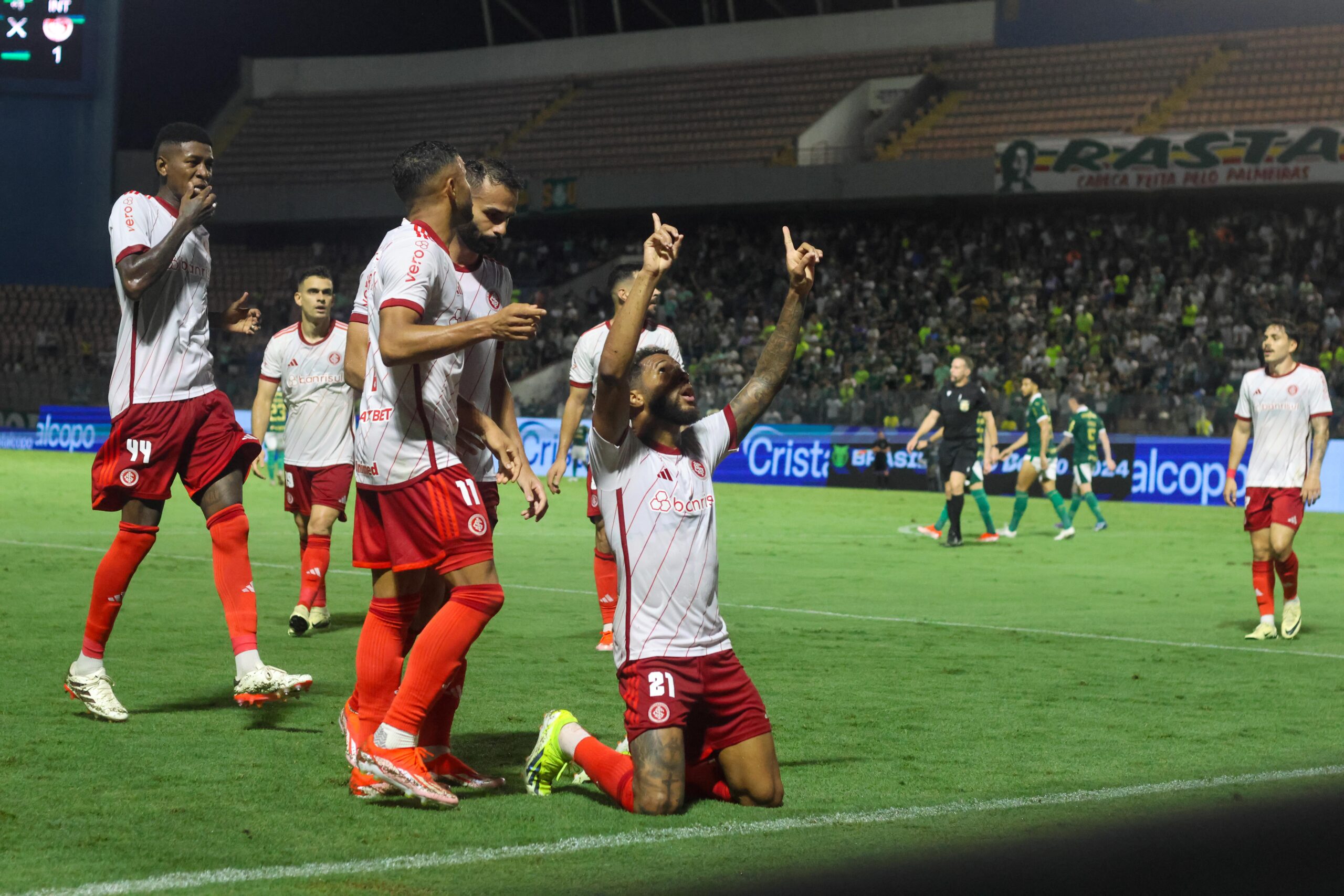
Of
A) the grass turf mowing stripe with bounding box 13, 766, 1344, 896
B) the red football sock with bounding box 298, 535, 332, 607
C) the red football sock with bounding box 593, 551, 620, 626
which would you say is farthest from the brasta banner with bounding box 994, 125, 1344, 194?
the grass turf mowing stripe with bounding box 13, 766, 1344, 896

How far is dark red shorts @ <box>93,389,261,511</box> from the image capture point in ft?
22.3

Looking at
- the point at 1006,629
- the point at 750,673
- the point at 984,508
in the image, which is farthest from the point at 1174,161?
the point at 750,673

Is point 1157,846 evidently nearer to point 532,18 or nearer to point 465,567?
point 465,567

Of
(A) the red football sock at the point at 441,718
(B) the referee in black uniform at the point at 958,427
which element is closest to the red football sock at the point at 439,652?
(A) the red football sock at the point at 441,718

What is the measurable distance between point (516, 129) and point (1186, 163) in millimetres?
20992

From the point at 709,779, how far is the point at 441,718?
99 centimetres

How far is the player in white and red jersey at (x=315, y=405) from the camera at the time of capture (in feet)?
34.0

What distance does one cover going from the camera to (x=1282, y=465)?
10742mm

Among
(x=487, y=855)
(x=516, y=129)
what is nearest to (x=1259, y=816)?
(x=487, y=855)

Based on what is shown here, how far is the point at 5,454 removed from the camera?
1329 inches

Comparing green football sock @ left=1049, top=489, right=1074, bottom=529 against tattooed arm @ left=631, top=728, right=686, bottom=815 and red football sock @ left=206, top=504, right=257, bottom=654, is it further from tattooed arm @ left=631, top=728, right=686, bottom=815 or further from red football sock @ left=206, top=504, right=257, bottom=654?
tattooed arm @ left=631, top=728, right=686, bottom=815

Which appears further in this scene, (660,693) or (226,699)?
(226,699)

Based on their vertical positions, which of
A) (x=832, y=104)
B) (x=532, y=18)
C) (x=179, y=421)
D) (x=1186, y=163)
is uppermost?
(x=532, y=18)

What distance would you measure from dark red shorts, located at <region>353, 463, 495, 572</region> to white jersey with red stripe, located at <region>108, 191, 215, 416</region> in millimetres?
1854
